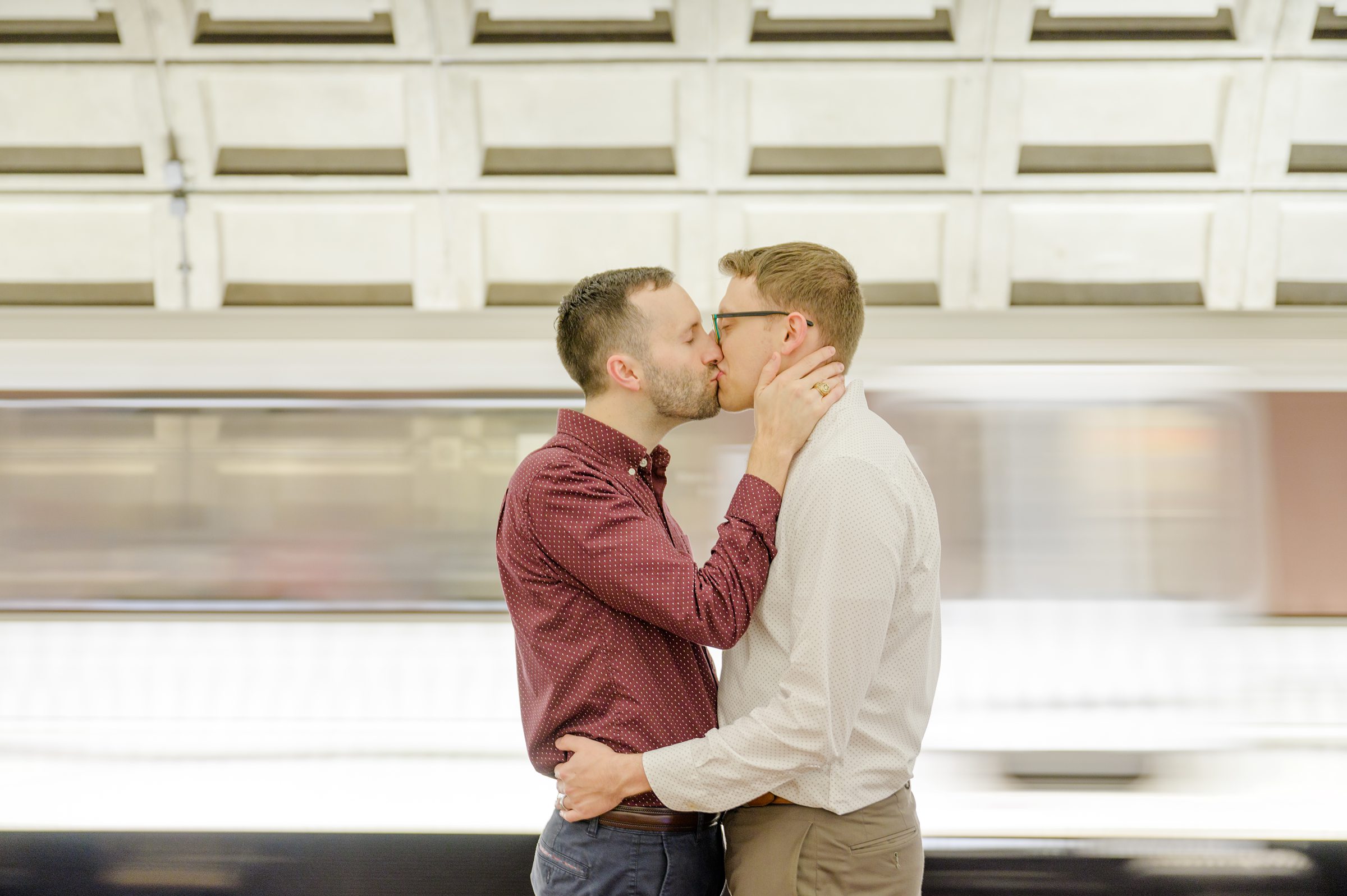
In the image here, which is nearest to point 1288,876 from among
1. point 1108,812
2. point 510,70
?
point 1108,812

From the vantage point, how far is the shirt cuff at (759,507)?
59.6 inches

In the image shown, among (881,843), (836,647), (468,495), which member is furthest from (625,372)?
(468,495)

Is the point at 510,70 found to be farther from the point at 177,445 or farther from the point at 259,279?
the point at 177,445

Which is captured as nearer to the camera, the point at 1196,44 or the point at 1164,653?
the point at 1164,653

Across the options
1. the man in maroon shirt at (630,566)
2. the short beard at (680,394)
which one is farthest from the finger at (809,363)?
the short beard at (680,394)

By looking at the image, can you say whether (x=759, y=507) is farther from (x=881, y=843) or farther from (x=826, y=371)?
(x=881, y=843)

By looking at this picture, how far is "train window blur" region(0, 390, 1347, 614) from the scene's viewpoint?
3037mm

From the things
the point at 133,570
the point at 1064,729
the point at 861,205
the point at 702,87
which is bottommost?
the point at 1064,729

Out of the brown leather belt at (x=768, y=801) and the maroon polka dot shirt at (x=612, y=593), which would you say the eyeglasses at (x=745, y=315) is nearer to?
the maroon polka dot shirt at (x=612, y=593)

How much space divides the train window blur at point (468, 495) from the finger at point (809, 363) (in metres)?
1.49

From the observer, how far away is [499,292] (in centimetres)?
439

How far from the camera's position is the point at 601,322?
1.68 m

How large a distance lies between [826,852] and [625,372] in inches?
33.2

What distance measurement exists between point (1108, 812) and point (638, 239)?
289 centimetres
